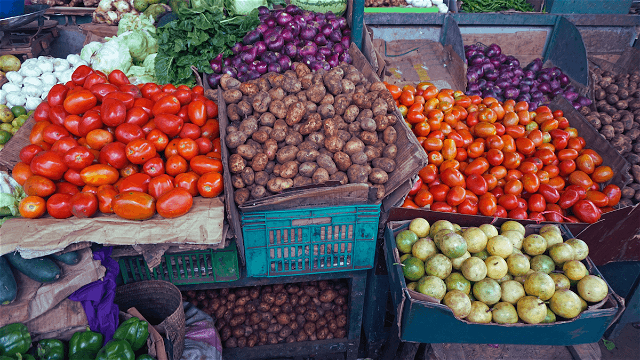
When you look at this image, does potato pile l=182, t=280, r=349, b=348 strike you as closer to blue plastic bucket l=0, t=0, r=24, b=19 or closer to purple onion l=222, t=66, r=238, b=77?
purple onion l=222, t=66, r=238, b=77

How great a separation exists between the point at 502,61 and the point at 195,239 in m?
4.73

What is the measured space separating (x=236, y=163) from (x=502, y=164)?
7.79 feet

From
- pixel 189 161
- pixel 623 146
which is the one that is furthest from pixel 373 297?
pixel 623 146

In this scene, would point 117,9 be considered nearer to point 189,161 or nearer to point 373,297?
point 189,161

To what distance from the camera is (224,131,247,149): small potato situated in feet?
8.18

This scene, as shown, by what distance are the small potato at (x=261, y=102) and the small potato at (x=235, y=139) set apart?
11.6 inches

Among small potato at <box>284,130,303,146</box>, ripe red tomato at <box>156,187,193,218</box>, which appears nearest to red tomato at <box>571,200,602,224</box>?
small potato at <box>284,130,303,146</box>

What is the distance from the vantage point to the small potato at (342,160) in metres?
2.52

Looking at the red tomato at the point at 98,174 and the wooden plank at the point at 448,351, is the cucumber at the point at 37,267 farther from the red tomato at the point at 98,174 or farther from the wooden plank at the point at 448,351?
the wooden plank at the point at 448,351

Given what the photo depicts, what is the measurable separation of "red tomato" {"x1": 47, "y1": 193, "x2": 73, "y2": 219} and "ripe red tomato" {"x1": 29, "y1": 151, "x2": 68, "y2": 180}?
0.18m

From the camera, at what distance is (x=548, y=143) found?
11.4ft

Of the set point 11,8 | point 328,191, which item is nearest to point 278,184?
point 328,191

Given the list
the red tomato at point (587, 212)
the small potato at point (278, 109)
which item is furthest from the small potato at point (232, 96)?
the red tomato at point (587, 212)

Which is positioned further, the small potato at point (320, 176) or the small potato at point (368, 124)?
the small potato at point (368, 124)
